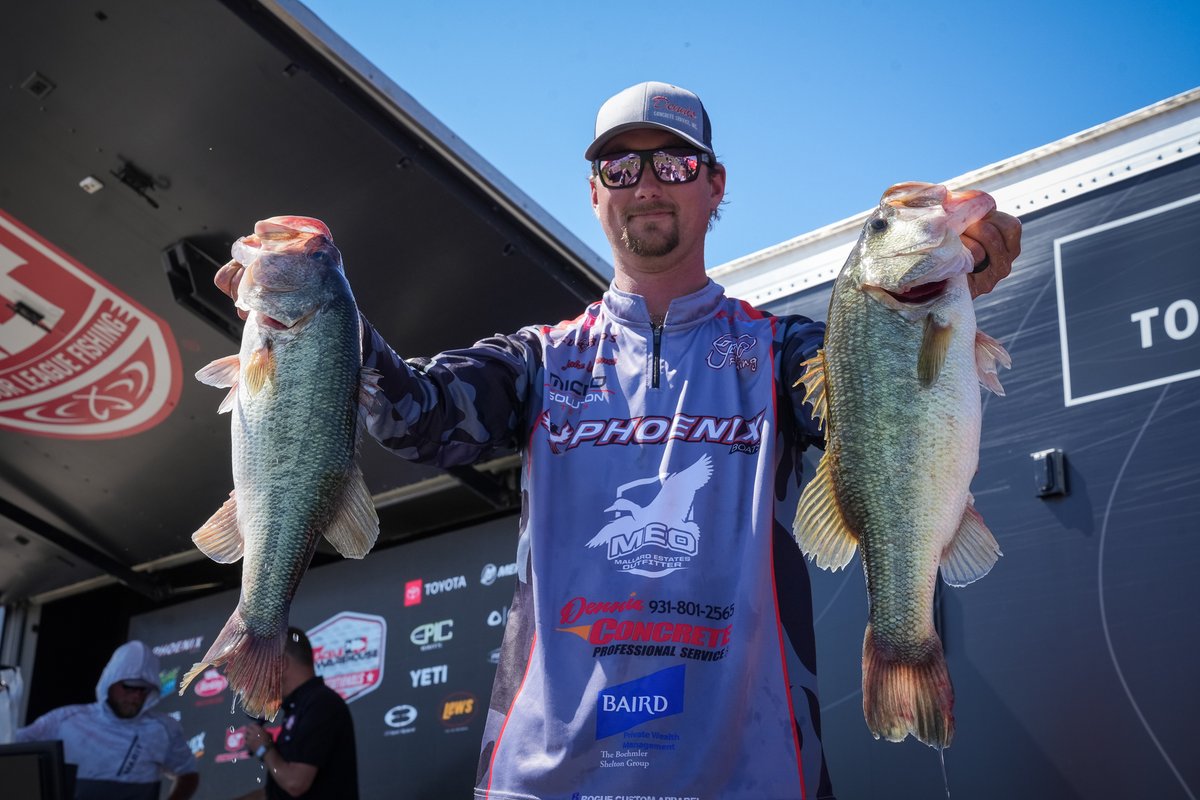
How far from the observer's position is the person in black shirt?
452 centimetres

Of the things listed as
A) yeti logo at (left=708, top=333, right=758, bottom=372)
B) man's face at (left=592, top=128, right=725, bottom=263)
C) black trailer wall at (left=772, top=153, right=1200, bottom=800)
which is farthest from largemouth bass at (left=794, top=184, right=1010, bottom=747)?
black trailer wall at (left=772, top=153, right=1200, bottom=800)

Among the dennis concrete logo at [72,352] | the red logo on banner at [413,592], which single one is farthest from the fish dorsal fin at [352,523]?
the red logo on banner at [413,592]

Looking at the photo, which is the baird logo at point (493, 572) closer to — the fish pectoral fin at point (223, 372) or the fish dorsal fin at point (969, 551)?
the fish pectoral fin at point (223, 372)

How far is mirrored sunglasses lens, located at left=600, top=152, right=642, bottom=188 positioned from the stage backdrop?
297cm

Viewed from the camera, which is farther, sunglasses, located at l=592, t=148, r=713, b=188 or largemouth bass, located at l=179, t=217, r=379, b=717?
sunglasses, located at l=592, t=148, r=713, b=188

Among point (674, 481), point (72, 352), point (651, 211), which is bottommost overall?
point (674, 481)

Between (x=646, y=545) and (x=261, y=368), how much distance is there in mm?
684

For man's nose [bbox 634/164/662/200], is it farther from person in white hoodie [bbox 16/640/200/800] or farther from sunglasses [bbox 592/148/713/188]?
person in white hoodie [bbox 16/640/200/800]

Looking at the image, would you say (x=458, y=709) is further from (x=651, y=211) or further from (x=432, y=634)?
(x=651, y=211)

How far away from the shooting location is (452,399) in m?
2.08

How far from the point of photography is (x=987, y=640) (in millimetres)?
3061

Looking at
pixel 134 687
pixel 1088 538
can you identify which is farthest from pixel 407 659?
pixel 1088 538

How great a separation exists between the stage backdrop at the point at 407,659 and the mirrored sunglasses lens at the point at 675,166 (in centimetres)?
299

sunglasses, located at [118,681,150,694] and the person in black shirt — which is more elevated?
sunglasses, located at [118,681,150,694]
